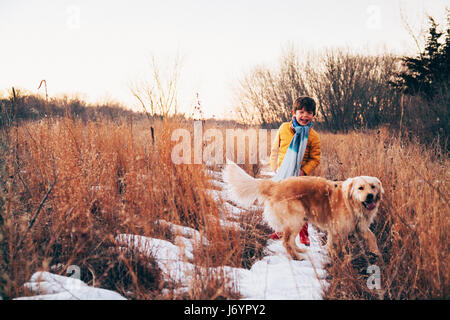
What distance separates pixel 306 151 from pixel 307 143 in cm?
10

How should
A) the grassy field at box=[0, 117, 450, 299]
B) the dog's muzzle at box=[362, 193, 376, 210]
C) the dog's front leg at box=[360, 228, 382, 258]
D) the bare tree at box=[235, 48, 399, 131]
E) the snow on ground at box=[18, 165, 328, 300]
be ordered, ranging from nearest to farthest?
the snow on ground at box=[18, 165, 328, 300], the grassy field at box=[0, 117, 450, 299], the dog's muzzle at box=[362, 193, 376, 210], the dog's front leg at box=[360, 228, 382, 258], the bare tree at box=[235, 48, 399, 131]

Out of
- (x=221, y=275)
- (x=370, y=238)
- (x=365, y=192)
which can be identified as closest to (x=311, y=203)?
(x=365, y=192)

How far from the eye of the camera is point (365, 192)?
7.35ft

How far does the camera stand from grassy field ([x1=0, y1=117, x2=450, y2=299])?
5.60 feet

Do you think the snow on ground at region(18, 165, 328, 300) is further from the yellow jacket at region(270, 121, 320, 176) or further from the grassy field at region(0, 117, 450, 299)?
the yellow jacket at region(270, 121, 320, 176)

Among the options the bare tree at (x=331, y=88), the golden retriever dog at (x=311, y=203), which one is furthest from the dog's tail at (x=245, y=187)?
the bare tree at (x=331, y=88)

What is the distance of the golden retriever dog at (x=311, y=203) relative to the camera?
2377 mm

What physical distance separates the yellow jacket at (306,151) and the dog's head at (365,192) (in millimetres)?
566

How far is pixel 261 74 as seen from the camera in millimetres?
15727

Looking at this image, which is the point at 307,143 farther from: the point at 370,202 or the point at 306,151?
the point at 370,202

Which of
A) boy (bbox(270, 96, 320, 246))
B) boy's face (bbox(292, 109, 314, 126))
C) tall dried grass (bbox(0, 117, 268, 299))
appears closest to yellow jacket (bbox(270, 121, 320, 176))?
boy (bbox(270, 96, 320, 246))

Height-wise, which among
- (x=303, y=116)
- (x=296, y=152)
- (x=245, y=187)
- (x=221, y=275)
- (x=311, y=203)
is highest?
(x=303, y=116)

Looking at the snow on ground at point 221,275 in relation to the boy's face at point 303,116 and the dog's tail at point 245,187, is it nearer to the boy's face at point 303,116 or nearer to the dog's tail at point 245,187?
the dog's tail at point 245,187
